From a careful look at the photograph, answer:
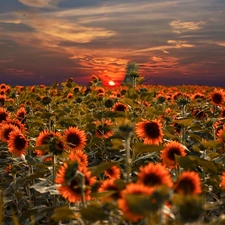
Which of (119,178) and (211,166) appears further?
(119,178)

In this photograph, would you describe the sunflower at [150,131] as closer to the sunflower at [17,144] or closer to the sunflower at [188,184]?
the sunflower at [17,144]

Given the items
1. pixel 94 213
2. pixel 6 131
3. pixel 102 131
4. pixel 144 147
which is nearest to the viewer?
pixel 94 213

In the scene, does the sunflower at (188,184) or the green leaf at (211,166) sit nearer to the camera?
the sunflower at (188,184)

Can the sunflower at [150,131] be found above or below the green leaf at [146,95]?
below

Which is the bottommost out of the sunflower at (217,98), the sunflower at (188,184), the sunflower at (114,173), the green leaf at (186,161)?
the sunflower at (217,98)

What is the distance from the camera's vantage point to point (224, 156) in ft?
11.7

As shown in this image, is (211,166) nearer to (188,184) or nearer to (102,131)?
(188,184)

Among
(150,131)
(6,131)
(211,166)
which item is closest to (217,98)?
(150,131)

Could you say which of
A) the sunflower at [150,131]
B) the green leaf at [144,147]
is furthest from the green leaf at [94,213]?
the sunflower at [150,131]

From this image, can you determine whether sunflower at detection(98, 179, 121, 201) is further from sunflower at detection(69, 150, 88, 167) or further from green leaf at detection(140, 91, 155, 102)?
green leaf at detection(140, 91, 155, 102)

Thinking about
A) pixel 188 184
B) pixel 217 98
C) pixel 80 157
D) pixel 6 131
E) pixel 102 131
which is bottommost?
pixel 102 131

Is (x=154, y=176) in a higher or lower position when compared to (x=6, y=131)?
higher

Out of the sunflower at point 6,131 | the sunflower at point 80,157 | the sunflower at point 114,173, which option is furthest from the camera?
the sunflower at point 6,131

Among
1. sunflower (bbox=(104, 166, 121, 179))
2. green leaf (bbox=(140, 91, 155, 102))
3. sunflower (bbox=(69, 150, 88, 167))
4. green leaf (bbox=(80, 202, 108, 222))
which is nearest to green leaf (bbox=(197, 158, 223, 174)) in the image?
sunflower (bbox=(104, 166, 121, 179))
